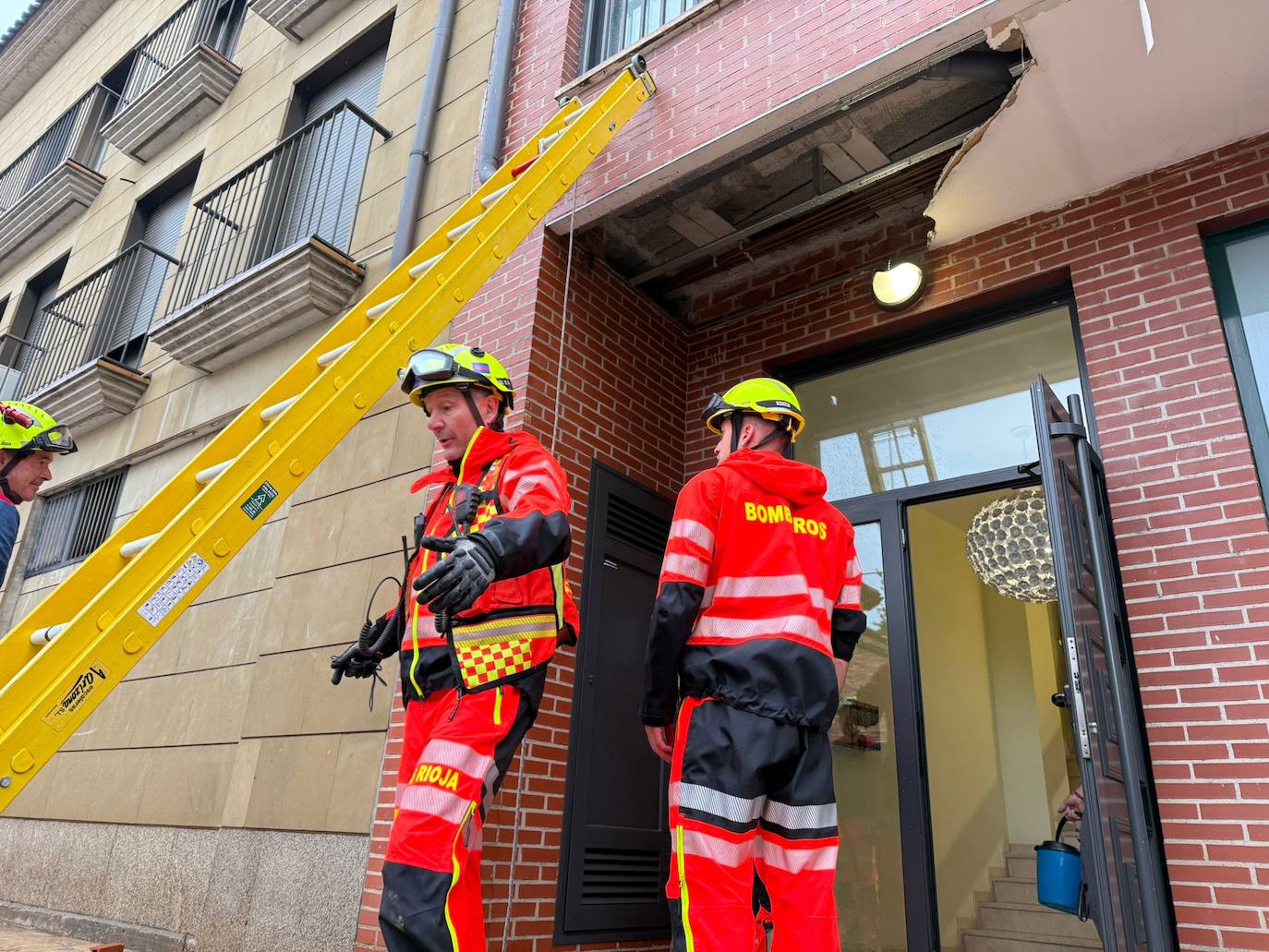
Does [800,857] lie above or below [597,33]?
below

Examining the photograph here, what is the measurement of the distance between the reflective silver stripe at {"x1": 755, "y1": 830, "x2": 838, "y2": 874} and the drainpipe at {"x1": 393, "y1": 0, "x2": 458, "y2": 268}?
4331 mm

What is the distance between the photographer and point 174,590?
90.0 inches

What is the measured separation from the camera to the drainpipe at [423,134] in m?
5.88

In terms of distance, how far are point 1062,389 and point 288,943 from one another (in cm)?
477

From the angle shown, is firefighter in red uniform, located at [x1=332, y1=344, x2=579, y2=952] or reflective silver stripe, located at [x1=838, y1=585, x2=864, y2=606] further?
reflective silver stripe, located at [x1=838, y1=585, x2=864, y2=606]

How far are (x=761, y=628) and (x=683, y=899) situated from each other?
2.74 feet

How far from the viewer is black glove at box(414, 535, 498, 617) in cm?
231

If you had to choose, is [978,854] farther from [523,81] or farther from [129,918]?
[523,81]

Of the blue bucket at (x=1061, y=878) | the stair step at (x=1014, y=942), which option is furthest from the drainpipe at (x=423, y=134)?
the stair step at (x=1014, y=942)

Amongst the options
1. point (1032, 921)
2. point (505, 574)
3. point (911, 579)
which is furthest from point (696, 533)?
point (1032, 921)

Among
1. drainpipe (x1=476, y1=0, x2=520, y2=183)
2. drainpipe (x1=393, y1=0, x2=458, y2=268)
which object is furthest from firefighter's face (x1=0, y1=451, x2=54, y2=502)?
drainpipe (x1=476, y1=0, x2=520, y2=183)

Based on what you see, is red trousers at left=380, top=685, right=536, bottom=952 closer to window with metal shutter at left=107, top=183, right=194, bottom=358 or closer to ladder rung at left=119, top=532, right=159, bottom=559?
ladder rung at left=119, top=532, right=159, bottom=559

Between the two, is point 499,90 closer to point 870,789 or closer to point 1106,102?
point 1106,102

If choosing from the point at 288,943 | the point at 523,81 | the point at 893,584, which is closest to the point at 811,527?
the point at 893,584
